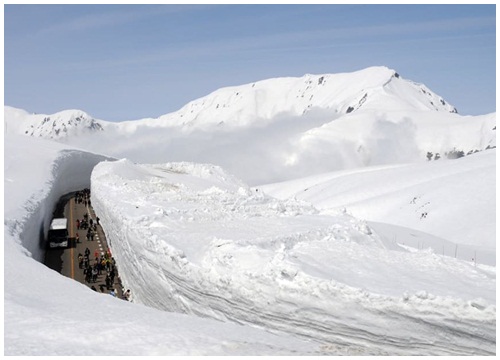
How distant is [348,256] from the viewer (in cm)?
2103

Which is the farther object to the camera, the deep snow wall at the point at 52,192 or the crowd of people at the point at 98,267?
the deep snow wall at the point at 52,192

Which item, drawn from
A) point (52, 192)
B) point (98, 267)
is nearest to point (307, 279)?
point (98, 267)

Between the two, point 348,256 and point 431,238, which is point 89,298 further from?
point 431,238

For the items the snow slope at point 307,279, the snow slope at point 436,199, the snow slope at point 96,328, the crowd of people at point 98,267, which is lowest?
the crowd of people at point 98,267

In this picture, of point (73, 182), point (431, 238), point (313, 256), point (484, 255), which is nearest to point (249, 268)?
point (313, 256)

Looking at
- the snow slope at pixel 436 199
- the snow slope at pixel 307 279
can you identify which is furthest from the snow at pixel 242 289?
the snow slope at pixel 436 199

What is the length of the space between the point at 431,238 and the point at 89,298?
120ft

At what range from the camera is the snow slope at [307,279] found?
16.0 m

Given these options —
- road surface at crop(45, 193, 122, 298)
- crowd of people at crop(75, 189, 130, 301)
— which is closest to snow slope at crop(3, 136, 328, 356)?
crowd of people at crop(75, 189, 130, 301)

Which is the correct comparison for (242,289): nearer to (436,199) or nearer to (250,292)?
(250,292)

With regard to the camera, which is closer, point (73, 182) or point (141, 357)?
point (141, 357)

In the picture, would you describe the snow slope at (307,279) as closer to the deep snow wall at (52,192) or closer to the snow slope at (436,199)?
the deep snow wall at (52,192)

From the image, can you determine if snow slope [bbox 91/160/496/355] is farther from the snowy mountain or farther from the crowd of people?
the crowd of people

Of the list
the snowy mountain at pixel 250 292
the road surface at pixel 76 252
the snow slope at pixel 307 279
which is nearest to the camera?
the snowy mountain at pixel 250 292
